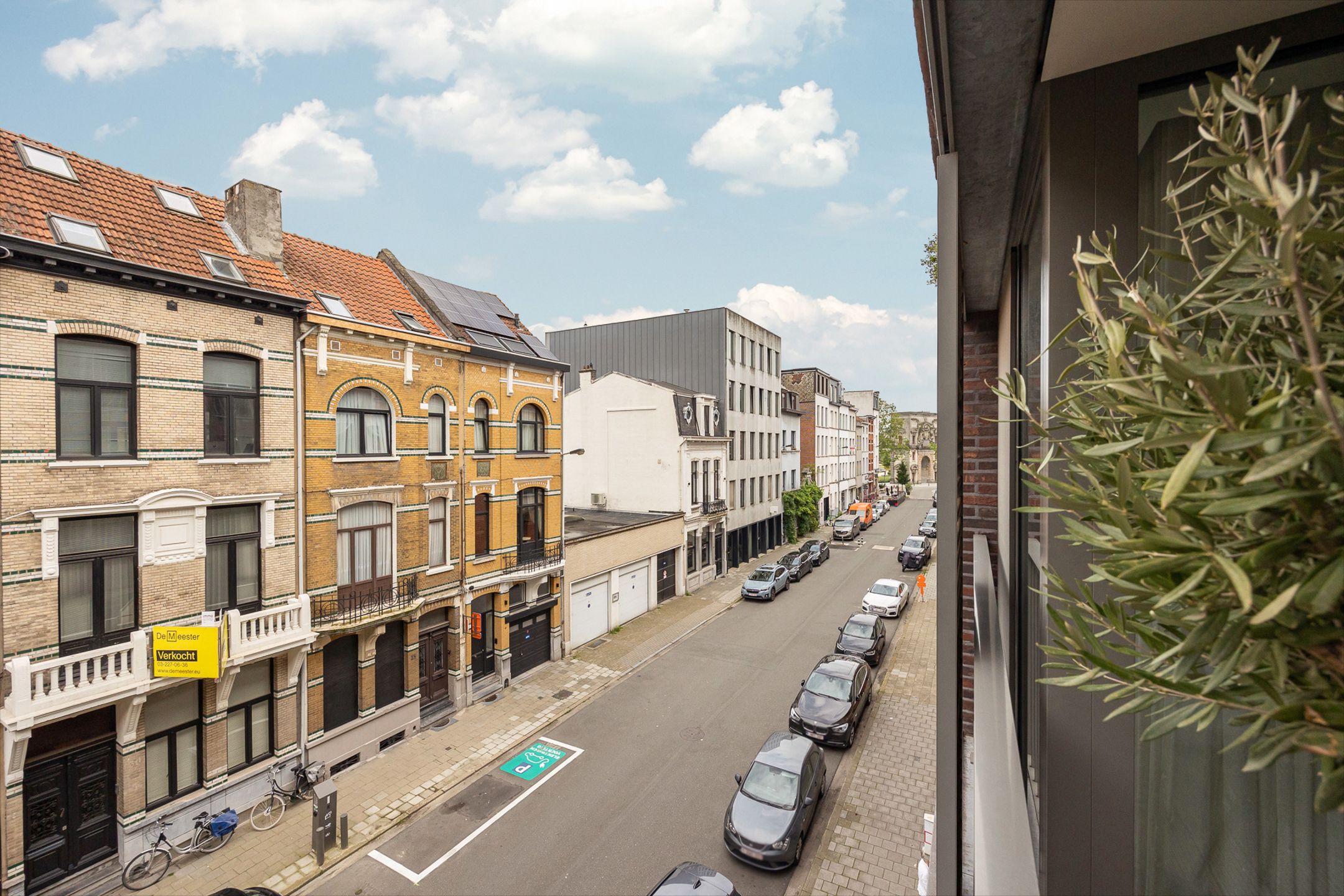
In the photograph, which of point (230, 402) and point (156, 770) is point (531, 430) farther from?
point (156, 770)

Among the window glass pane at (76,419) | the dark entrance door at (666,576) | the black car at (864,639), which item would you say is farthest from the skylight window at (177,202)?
the black car at (864,639)

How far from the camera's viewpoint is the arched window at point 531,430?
56.5 feet

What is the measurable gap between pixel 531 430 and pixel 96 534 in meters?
9.58

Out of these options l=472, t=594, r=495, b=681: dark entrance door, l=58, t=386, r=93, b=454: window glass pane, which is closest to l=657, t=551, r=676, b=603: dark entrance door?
l=472, t=594, r=495, b=681: dark entrance door

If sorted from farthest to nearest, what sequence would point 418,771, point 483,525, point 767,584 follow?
point 767,584 < point 483,525 < point 418,771

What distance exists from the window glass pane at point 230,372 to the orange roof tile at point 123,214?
54.0 inches

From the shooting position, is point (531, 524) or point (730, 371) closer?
point (531, 524)

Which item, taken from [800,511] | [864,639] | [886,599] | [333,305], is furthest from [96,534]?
[800,511]

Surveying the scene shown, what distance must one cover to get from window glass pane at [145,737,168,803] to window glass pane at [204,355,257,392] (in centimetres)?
588

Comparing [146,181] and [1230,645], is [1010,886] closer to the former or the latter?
[1230,645]

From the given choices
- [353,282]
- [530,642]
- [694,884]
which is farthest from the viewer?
[530,642]

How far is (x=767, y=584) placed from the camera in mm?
24438

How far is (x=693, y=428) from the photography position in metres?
26.0

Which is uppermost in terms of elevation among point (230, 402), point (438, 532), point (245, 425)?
point (230, 402)
